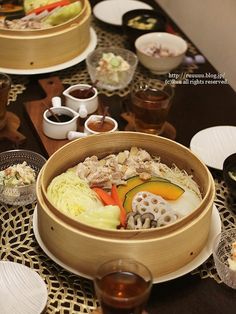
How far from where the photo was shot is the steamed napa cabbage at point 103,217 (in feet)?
5.60

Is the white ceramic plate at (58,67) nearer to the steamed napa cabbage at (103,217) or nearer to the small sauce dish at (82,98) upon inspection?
the small sauce dish at (82,98)

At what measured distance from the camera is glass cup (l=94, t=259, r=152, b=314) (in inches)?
57.2

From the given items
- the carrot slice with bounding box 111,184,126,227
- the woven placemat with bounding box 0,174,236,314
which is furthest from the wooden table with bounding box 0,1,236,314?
the carrot slice with bounding box 111,184,126,227

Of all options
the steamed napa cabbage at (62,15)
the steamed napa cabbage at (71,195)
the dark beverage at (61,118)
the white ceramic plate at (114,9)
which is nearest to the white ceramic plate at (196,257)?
the steamed napa cabbage at (71,195)

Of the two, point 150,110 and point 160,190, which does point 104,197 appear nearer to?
point 160,190

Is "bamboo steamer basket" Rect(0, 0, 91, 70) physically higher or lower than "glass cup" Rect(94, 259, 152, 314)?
lower

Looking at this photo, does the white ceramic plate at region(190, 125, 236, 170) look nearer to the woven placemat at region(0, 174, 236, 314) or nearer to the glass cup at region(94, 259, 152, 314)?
the woven placemat at region(0, 174, 236, 314)

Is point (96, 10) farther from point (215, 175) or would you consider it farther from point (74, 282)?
point (74, 282)

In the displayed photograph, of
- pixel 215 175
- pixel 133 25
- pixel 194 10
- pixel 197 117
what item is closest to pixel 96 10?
pixel 133 25

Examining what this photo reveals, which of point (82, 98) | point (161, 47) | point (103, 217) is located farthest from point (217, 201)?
point (161, 47)

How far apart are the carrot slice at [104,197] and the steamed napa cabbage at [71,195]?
0.01 metres

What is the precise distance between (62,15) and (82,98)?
0.57 m

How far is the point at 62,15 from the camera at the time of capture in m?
2.80

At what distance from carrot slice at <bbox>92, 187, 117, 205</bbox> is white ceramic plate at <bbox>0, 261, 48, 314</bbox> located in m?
0.33
